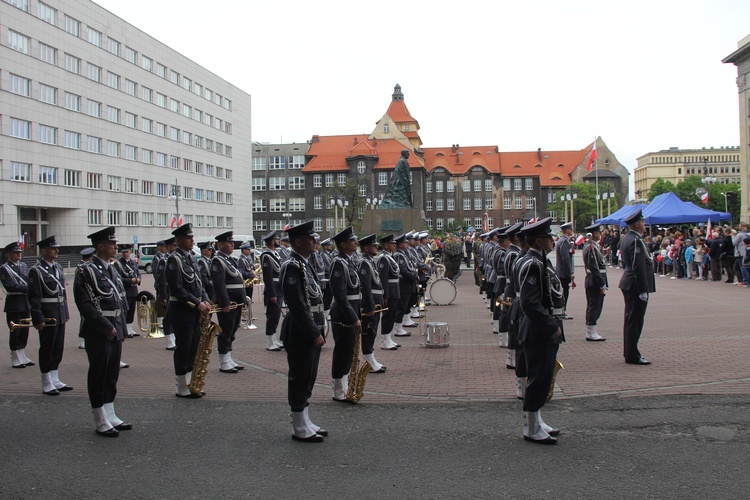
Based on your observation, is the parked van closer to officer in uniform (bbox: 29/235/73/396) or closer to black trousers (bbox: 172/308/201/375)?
officer in uniform (bbox: 29/235/73/396)

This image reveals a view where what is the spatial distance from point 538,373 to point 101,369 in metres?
4.23

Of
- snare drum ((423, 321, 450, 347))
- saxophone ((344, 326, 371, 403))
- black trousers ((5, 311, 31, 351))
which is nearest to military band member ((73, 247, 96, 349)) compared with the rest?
black trousers ((5, 311, 31, 351))

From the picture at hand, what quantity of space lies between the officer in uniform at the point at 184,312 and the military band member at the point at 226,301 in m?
1.50

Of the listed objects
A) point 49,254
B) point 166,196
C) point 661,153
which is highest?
point 661,153

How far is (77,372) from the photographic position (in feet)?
34.1

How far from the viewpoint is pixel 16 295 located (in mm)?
10539

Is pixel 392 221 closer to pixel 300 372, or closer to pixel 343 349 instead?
pixel 343 349

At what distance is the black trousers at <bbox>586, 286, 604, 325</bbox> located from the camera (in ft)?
41.2

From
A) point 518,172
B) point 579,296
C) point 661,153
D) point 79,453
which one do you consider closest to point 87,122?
point 579,296

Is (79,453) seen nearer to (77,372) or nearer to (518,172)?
(77,372)

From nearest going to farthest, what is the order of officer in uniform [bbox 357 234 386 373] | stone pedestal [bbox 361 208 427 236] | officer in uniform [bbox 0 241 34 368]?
1. officer in uniform [bbox 357 234 386 373]
2. officer in uniform [bbox 0 241 34 368]
3. stone pedestal [bbox 361 208 427 236]

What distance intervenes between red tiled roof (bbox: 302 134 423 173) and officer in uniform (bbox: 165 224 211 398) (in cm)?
9726

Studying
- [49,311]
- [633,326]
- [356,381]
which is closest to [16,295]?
[49,311]

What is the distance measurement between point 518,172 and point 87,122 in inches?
3003
